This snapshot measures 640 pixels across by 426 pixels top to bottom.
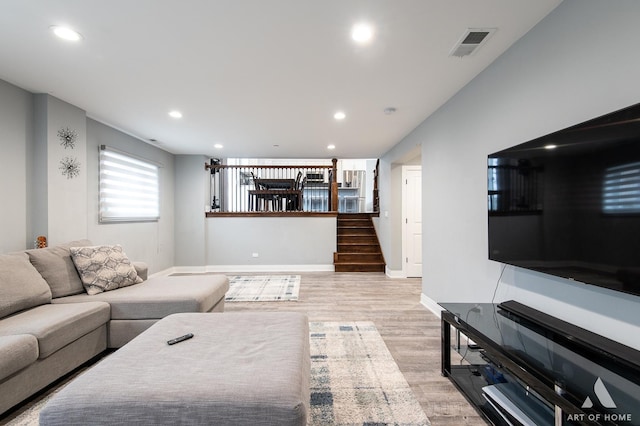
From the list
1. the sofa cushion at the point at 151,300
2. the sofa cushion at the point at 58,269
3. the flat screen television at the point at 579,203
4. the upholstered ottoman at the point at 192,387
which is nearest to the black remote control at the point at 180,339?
the upholstered ottoman at the point at 192,387

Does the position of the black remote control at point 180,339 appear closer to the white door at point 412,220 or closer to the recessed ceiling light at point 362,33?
the recessed ceiling light at point 362,33

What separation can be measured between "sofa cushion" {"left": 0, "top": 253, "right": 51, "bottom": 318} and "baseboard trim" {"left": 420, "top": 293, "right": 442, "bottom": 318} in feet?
12.8

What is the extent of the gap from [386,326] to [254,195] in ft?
15.0

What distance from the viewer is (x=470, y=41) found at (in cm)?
198

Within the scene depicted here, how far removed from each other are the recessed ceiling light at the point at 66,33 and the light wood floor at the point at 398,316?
3059 mm

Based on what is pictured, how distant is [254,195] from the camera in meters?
6.57

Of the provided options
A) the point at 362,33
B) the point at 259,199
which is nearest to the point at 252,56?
the point at 362,33

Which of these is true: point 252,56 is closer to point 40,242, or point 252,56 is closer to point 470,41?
point 470,41

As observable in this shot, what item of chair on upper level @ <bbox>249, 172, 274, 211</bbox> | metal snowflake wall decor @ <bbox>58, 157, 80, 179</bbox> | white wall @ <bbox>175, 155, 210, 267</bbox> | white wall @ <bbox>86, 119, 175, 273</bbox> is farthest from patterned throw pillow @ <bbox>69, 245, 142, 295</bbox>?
chair on upper level @ <bbox>249, 172, 274, 211</bbox>

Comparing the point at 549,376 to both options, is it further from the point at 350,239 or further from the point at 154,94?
the point at 350,239

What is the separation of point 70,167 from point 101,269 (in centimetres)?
141

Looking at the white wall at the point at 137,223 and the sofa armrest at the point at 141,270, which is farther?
the white wall at the point at 137,223

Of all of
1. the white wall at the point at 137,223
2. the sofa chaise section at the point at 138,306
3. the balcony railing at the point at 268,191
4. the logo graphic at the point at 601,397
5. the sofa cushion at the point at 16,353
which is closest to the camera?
the logo graphic at the point at 601,397

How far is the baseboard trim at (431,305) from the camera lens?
333 cm
